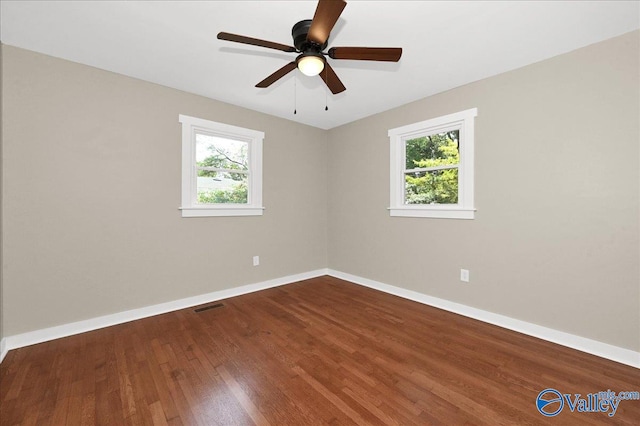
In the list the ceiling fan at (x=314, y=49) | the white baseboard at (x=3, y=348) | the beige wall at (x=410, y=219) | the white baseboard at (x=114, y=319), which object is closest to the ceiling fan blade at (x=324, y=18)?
the ceiling fan at (x=314, y=49)

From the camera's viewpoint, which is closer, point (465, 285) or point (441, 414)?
point (441, 414)

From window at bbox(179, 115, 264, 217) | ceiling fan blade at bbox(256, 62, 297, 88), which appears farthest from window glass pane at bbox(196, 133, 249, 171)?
ceiling fan blade at bbox(256, 62, 297, 88)

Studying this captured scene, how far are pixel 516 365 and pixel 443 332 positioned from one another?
0.62 meters

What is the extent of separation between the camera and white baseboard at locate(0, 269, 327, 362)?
7.47 ft

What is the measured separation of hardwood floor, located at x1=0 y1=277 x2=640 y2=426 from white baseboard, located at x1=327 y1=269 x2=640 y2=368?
112mm

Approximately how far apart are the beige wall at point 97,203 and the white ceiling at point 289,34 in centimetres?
30

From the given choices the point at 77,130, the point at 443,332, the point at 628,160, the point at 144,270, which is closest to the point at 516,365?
the point at 443,332

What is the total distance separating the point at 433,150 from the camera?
338cm

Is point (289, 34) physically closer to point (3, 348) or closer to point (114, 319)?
point (114, 319)

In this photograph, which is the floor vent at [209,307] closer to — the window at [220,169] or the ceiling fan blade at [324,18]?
the window at [220,169]

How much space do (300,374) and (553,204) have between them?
267cm

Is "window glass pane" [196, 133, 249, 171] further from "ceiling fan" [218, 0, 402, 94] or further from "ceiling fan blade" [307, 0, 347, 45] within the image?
"ceiling fan blade" [307, 0, 347, 45]

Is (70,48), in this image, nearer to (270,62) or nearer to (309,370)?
(270,62)

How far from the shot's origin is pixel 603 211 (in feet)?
7.22
